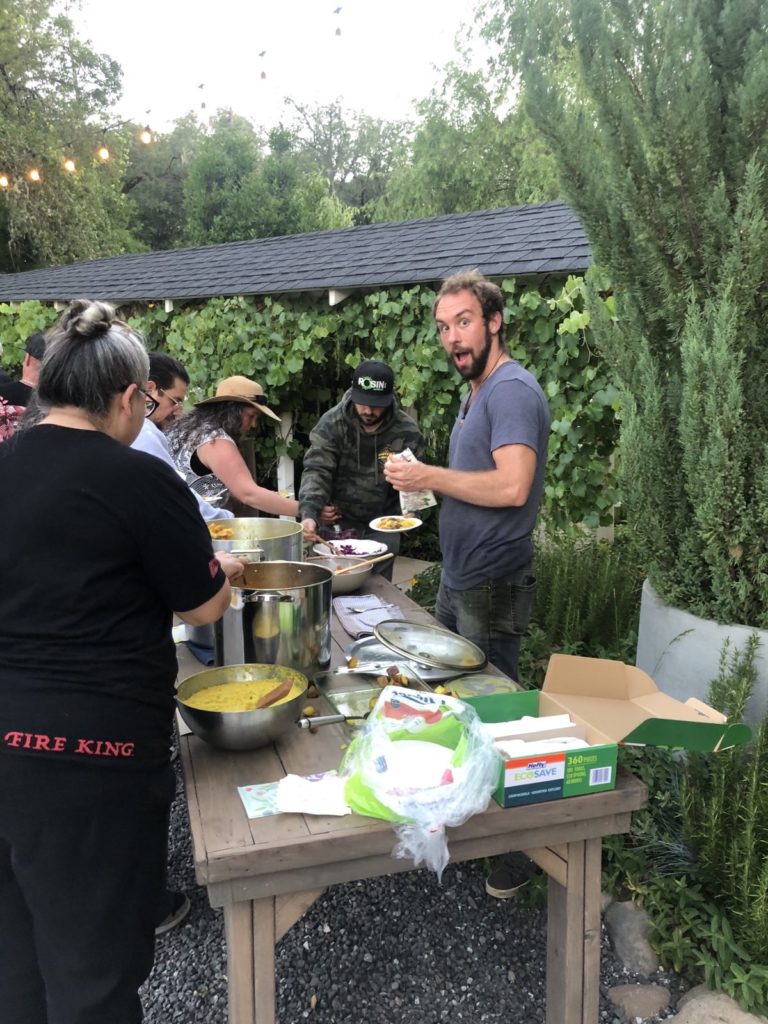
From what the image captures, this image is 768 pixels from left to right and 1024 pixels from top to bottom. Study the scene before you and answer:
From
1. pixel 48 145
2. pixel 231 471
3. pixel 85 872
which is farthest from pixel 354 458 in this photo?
pixel 48 145

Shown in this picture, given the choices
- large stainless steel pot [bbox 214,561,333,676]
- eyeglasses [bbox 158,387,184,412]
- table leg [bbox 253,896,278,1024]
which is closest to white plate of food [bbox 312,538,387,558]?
large stainless steel pot [bbox 214,561,333,676]

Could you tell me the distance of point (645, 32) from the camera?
112 inches

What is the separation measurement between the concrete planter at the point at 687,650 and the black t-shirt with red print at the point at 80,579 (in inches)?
85.0

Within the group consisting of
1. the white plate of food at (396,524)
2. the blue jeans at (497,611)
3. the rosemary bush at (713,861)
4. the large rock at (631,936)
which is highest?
the white plate of food at (396,524)

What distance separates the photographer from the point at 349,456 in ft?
14.8

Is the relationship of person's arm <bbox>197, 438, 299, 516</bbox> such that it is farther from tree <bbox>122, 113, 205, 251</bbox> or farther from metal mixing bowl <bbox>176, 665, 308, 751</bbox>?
tree <bbox>122, 113, 205, 251</bbox>

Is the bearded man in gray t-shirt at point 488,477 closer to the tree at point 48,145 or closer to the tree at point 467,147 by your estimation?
the tree at point 467,147

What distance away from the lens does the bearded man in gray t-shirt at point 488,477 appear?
8.53 ft

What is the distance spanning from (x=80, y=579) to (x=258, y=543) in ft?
2.81

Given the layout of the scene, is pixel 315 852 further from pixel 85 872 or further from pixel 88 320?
pixel 88 320

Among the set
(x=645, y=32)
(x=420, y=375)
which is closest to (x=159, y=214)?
(x=420, y=375)

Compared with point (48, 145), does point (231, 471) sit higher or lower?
lower

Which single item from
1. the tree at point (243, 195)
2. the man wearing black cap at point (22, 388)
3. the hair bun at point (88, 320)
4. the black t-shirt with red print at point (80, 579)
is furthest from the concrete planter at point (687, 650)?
the tree at point (243, 195)

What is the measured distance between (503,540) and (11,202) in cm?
2364
